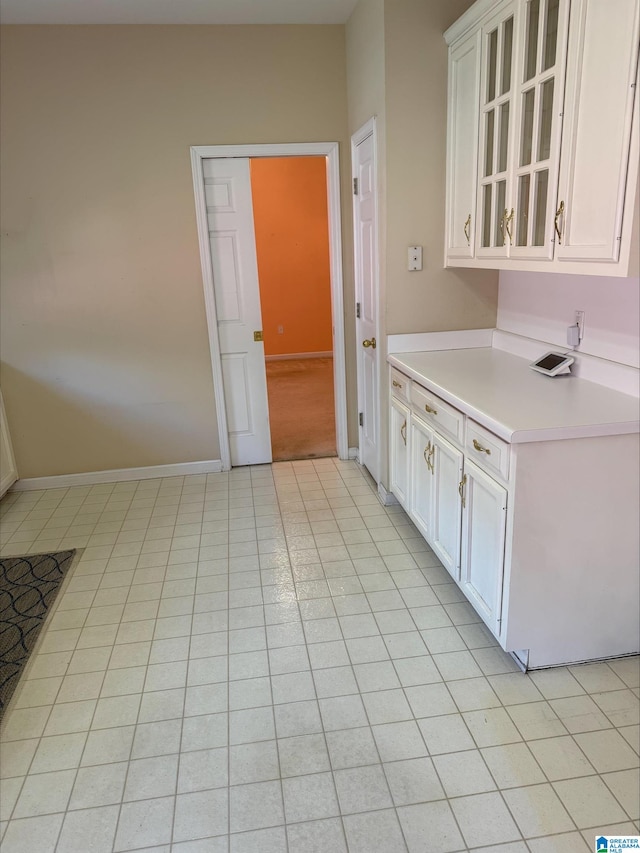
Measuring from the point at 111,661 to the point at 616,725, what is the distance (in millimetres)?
1800

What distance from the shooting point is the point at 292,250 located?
7520 mm

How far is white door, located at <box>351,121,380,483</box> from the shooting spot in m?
3.24

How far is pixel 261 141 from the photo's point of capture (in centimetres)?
366

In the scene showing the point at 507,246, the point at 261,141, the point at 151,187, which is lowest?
the point at 507,246

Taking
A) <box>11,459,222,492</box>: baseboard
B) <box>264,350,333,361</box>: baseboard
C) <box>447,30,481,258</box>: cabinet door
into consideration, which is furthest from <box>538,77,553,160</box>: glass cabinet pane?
<box>264,350,333,361</box>: baseboard

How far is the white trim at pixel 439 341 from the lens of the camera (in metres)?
3.14

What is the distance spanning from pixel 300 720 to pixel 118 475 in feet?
8.51

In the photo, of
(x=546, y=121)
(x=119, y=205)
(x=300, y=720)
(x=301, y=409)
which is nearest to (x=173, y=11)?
(x=119, y=205)

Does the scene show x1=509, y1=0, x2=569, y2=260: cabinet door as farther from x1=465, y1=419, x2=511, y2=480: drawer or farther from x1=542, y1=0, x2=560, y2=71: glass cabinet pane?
x1=465, y1=419, x2=511, y2=480: drawer

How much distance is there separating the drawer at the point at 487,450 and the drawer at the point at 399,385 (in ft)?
2.48

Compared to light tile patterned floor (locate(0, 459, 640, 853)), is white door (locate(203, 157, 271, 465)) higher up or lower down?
higher up

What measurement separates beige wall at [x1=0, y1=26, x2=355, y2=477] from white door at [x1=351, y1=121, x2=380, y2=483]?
0.58 ft

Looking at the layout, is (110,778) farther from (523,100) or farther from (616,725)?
(523,100)

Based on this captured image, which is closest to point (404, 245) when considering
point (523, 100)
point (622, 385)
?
point (523, 100)
